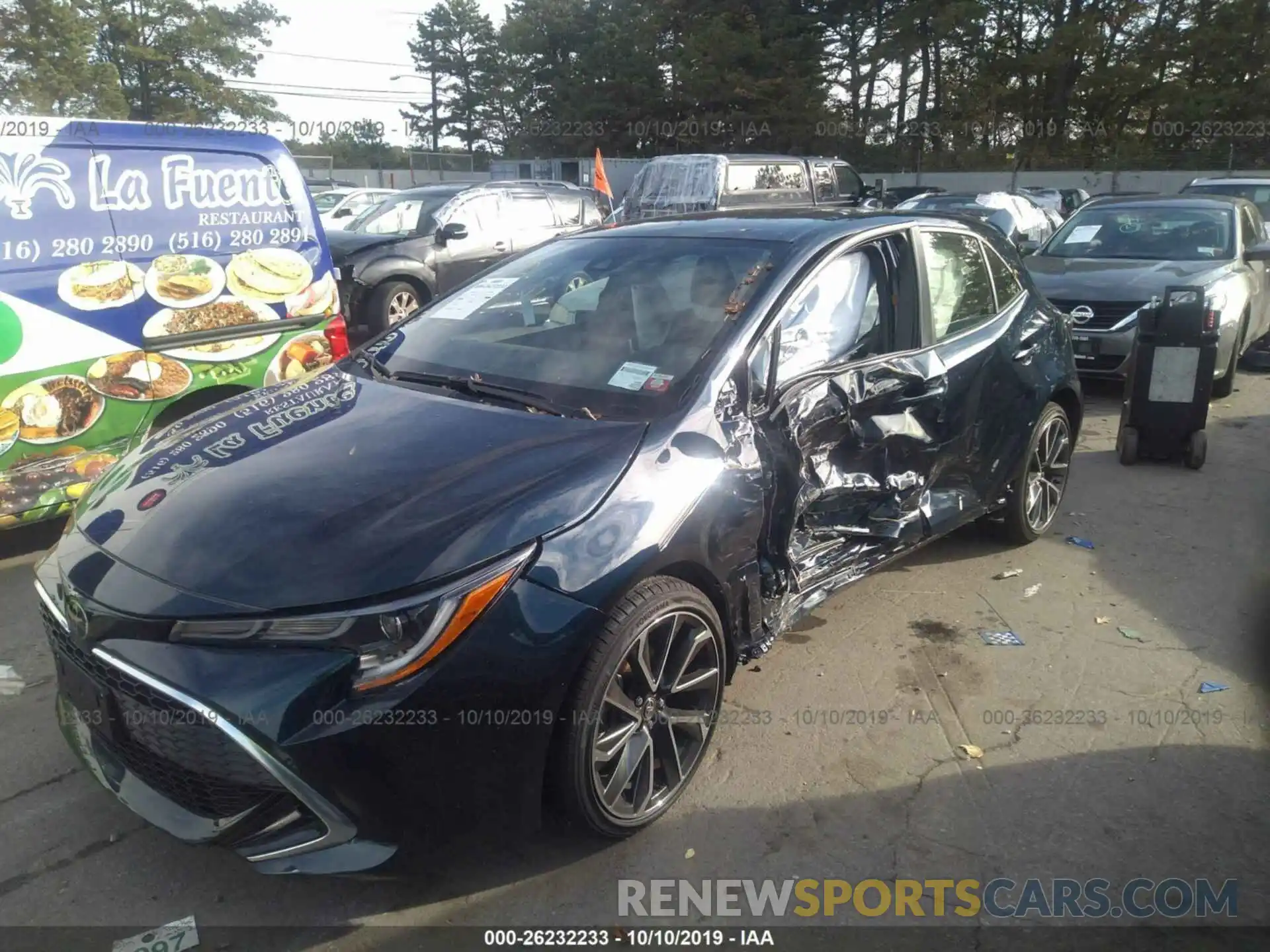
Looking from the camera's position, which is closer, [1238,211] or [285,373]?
[285,373]

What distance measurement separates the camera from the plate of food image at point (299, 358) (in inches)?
199

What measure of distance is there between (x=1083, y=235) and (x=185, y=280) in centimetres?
840

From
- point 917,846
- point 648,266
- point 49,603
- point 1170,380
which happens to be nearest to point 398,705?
point 49,603

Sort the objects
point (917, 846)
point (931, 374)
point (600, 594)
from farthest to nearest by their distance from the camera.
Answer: point (931, 374) < point (917, 846) < point (600, 594)

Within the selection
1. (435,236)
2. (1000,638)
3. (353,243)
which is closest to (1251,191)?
(435,236)

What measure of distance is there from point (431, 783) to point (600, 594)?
620 mm

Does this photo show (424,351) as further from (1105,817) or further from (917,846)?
(1105,817)

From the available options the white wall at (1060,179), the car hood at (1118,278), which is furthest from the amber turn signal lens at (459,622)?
the white wall at (1060,179)

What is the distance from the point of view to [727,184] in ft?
46.6

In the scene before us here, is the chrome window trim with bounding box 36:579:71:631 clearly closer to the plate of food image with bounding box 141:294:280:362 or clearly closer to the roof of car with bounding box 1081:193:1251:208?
the plate of food image with bounding box 141:294:280:362

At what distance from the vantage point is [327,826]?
7.36ft

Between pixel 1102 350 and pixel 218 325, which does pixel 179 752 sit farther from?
pixel 1102 350

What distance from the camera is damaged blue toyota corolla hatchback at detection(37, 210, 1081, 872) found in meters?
2.25

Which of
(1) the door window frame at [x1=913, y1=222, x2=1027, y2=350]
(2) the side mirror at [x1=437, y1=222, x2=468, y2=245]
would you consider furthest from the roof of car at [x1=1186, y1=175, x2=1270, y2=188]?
(1) the door window frame at [x1=913, y1=222, x2=1027, y2=350]
